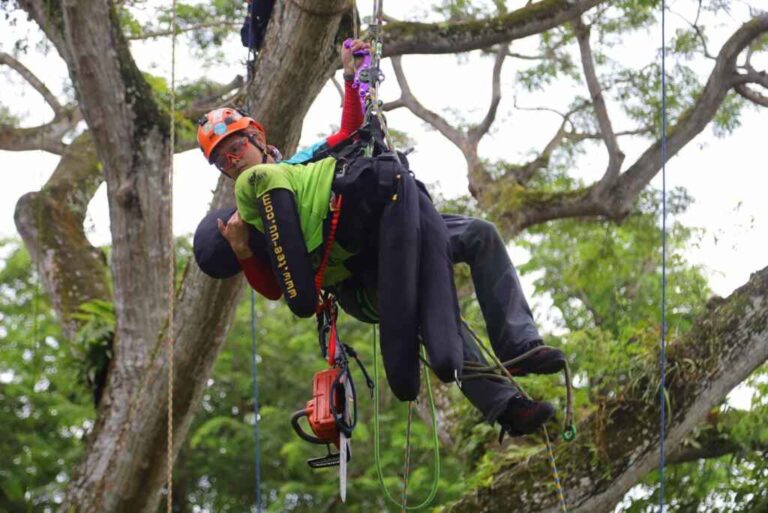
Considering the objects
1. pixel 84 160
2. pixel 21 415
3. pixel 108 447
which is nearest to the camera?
pixel 108 447

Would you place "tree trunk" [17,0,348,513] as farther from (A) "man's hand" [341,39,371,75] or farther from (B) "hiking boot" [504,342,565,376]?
(B) "hiking boot" [504,342,565,376]

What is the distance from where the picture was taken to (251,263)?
5.16m

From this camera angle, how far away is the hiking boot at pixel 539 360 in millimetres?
4887

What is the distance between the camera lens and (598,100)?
11391 mm

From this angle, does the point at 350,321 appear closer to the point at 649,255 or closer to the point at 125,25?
the point at 649,255

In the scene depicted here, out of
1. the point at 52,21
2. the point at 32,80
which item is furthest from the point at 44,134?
the point at 52,21

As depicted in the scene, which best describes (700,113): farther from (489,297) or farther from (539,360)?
(539,360)

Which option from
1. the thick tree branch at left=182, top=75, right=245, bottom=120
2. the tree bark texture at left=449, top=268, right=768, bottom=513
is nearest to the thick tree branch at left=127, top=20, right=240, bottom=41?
the thick tree branch at left=182, top=75, right=245, bottom=120

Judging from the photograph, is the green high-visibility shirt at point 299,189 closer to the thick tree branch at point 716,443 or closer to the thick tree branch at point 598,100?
the thick tree branch at point 716,443

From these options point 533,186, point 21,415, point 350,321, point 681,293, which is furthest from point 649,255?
point 21,415

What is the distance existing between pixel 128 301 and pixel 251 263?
3.87m

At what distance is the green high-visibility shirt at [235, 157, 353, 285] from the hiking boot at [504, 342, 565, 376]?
0.78 meters

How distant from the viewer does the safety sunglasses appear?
17.1ft

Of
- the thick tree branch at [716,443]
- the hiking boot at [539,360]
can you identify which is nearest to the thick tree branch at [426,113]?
the thick tree branch at [716,443]
